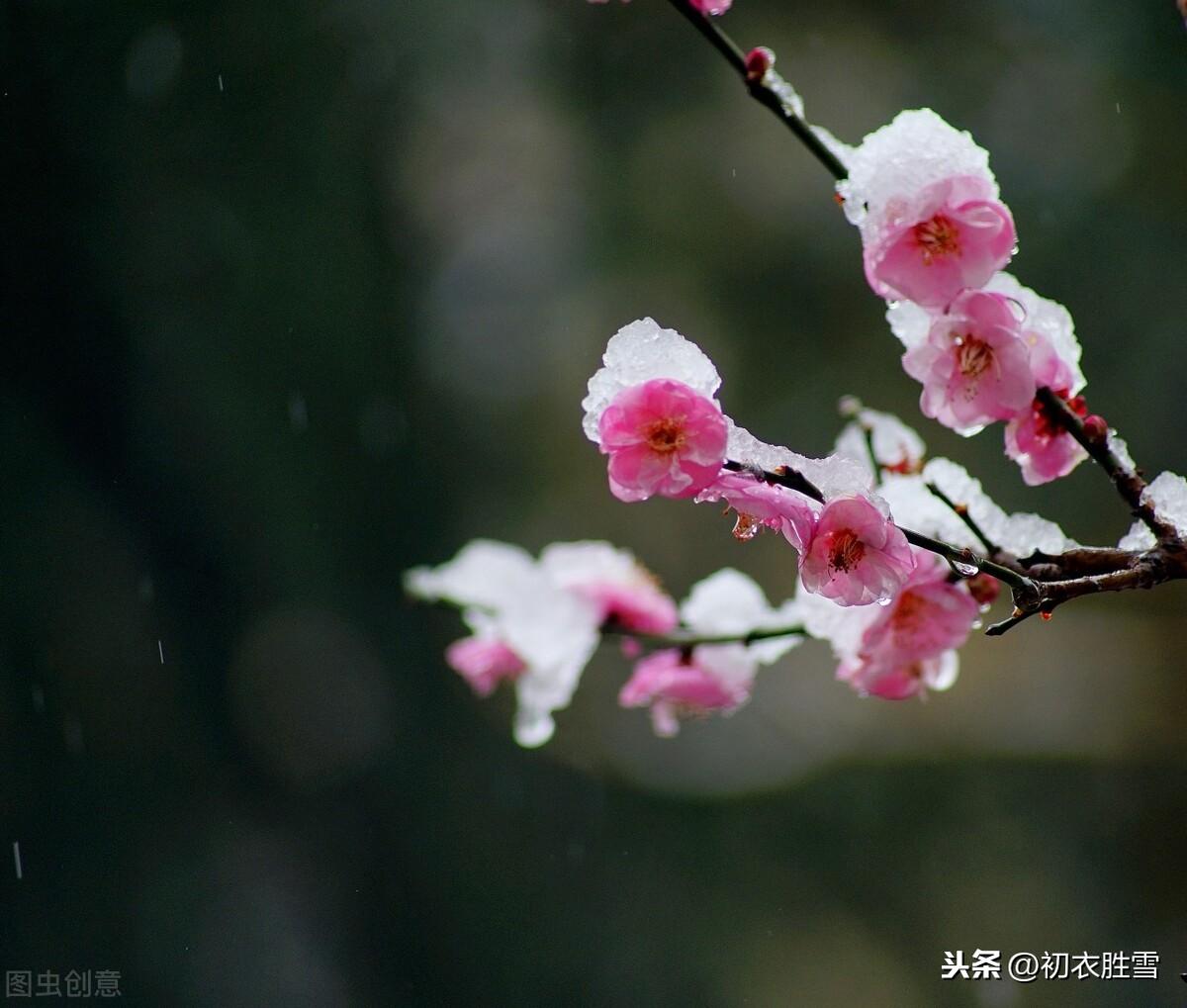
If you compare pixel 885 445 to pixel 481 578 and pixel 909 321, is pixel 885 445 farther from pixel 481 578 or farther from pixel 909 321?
pixel 481 578

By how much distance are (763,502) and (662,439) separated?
44 mm

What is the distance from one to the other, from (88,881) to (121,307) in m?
1.43

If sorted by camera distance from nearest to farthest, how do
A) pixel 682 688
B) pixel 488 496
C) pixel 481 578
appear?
pixel 682 688 → pixel 481 578 → pixel 488 496

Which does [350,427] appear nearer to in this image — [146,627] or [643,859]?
[146,627]

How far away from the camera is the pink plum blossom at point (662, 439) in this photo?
39 cm

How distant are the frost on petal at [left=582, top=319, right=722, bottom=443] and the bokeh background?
2298 millimetres

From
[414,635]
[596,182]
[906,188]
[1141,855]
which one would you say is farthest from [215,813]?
[906,188]

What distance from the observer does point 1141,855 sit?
255 cm

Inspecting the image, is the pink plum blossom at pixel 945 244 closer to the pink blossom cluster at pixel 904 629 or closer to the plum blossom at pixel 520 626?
the pink blossom cluster at pixel 904 629

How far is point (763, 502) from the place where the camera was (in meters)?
0.41

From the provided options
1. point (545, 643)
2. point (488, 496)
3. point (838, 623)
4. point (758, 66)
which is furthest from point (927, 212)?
point (488, 496)

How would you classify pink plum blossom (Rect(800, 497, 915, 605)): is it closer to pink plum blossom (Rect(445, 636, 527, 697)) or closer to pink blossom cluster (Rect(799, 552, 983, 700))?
pink blossom cluster (Rect(799, 552, 983, 700))

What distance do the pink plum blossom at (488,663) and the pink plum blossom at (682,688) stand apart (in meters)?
0.10

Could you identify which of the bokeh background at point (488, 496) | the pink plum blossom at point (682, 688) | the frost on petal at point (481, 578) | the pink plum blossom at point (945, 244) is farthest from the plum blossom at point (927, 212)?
the bokeh background at point (488, 496)
